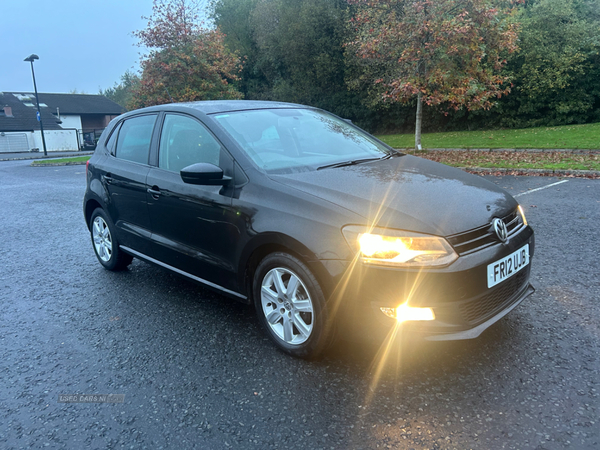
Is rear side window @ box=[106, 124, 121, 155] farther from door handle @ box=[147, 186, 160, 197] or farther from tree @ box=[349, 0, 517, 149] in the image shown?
tree @ box=[349, 0, 517, 149]

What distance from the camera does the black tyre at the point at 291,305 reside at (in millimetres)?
2779

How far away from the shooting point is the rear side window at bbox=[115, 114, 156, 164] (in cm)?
418

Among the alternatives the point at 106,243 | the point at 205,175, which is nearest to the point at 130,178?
the point at 106,243

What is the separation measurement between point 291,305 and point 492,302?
122 centimetres

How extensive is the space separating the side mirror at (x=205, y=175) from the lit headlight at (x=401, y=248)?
1145mm

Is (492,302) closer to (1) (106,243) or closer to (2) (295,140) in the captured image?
(2) (295,140)

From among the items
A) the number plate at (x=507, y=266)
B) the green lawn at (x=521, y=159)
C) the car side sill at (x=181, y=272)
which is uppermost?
the number plate at (x=507, y=266)

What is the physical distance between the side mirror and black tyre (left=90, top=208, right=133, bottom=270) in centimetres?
186

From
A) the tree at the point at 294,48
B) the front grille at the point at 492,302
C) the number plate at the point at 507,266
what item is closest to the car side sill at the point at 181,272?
the front grille at the point at 492,302

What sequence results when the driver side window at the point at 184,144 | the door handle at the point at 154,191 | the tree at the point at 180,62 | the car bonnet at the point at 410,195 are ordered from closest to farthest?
1. the car bonnet at the point at 410,195
2. the driver side window at the point at 184,144
3. the door handle at the point at 154,191
4. the tree at the point at 180,62

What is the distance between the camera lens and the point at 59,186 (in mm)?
12836

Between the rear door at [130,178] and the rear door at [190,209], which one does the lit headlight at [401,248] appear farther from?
the rear door at [130,178]

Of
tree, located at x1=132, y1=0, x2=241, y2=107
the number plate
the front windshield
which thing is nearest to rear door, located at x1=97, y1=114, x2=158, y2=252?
the front windshield

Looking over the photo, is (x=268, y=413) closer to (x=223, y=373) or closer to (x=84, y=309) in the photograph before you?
(x=223, y=373)
